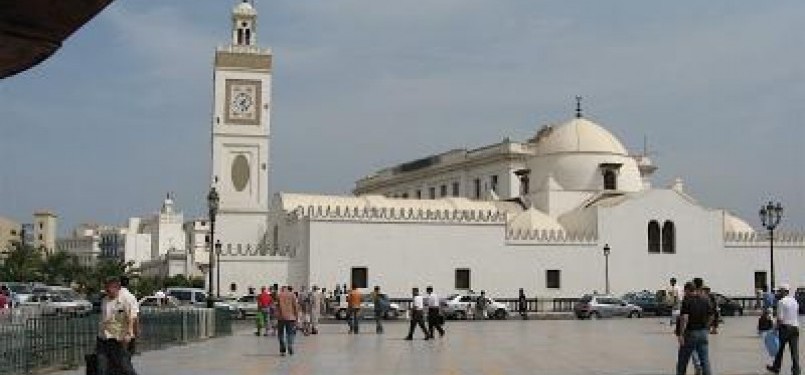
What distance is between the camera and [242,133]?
6047 centimetres

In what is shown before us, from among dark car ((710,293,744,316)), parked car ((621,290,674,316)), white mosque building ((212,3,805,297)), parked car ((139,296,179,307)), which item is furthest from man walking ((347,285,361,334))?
dark car ((710,293,744,316))

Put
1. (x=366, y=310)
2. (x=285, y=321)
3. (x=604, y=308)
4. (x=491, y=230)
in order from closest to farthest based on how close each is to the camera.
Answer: (x=285, y=321), (x=366, y=310), (x=604, y=308), (x=491, y=230)

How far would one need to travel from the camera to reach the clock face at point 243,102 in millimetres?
60938

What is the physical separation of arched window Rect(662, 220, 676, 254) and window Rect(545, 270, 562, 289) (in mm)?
6700

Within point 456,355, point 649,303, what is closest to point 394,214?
point 649,303

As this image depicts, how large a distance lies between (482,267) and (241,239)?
13.6 metres

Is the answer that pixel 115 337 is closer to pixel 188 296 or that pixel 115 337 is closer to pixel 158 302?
pixel 158 302

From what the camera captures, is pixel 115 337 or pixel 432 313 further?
pixel 432 313

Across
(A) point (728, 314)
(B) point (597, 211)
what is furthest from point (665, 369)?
(B) point (597, 211)

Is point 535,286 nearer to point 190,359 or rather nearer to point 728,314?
point 728,314

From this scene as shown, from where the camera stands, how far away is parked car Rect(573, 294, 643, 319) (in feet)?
150

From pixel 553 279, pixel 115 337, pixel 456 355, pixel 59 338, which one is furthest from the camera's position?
pixel 553 279

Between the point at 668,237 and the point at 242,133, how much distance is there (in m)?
24.3

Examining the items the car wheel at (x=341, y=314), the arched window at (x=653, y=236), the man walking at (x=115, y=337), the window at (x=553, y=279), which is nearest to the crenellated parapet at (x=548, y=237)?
the window at (x=553, y=279)
